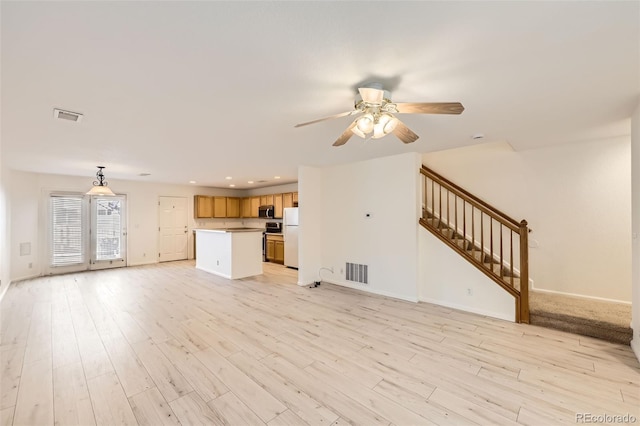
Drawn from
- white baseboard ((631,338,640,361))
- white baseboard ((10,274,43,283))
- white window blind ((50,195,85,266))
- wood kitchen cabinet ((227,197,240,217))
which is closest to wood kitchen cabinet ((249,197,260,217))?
A: wood kitchen cabinet ((227,197,240,217))

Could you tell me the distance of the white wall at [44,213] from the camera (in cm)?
576

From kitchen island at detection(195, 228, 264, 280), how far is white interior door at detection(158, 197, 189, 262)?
2.18 m

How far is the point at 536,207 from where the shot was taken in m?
4.35

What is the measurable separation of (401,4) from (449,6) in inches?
9.3

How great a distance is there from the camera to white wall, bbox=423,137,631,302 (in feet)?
12.3

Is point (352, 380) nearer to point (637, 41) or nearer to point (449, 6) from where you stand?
point (449, 6)

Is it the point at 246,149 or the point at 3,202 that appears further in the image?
the point at 3,202

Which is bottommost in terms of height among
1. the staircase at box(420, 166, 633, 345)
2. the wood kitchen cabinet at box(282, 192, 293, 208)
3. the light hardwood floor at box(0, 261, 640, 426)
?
→ the light hardwood floor at box(0, 261, 640, 426)

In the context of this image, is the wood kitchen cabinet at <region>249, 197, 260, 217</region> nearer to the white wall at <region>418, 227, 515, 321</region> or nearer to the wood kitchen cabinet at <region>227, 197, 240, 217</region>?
the wood kitchen cabinet at <region>227, 197, 240, 217</region>

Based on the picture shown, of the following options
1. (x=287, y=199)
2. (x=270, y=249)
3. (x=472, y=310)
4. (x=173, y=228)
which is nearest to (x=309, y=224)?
(x=287, y=199)

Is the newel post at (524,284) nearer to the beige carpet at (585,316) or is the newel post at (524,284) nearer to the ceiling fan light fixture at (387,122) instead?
the beige carpet at (585,316)

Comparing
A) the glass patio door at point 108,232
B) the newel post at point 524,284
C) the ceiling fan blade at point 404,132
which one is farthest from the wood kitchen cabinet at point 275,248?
the ceiling fan blade at point 404,132

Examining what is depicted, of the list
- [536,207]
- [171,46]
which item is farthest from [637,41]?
[536,207]

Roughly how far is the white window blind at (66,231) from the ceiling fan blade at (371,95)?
7.98 metres
